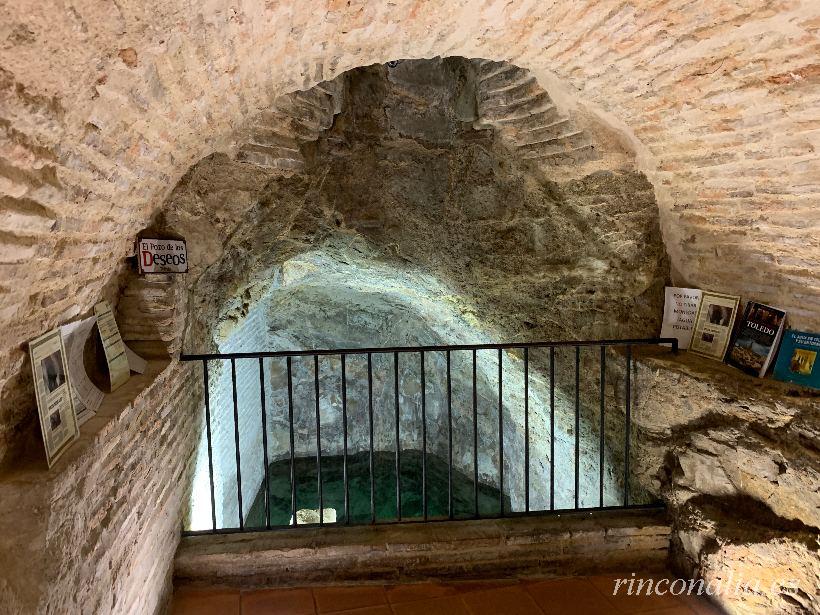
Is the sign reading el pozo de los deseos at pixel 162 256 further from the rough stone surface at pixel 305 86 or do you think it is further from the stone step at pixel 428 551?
the stone step at pixel 428 551

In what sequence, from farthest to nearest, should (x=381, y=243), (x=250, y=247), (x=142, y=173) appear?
(x=381, y=243) → (x=250, y=247) → (x=142, y=173)

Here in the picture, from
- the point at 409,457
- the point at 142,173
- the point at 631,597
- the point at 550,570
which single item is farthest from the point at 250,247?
the point at 409,457

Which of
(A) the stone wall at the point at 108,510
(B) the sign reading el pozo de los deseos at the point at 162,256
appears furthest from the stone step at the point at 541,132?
(A) the stone wall at the point at 108,510

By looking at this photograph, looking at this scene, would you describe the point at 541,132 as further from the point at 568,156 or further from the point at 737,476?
the point at 737,476

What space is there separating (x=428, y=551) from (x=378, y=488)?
193 inches

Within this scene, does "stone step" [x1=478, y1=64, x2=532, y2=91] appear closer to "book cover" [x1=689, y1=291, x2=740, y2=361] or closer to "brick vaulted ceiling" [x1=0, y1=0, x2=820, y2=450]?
"brick vaulted ceiling" [x1=0, y1=0, x2=820, y2=450]

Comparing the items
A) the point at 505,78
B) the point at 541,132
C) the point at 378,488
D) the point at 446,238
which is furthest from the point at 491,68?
the point at 378,488

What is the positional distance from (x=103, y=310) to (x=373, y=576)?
1.89 m

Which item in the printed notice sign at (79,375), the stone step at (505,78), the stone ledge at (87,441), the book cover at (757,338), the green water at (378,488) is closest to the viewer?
the stone ledge at (87,441)

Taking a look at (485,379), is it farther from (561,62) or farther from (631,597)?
(561,62)

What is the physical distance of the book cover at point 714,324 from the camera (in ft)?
10.2

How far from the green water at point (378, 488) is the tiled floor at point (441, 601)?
4.12 metres

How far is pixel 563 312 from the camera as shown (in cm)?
409

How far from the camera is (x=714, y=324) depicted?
10.5 ft
